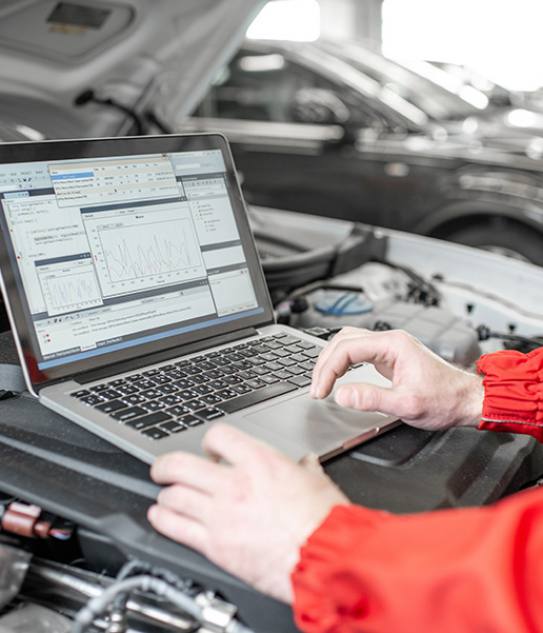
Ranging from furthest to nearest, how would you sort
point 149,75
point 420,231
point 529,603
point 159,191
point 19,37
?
1. point 420,231
2. point 149,75
3. point 19,37
4. point 159,191
5. point 529,603

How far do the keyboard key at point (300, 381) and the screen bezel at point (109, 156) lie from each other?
0.15 m

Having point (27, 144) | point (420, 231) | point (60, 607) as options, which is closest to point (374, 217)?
point (420, 231)

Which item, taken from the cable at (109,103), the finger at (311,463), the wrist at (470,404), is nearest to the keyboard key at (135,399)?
A: the finger at (311,463)

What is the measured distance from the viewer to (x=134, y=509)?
655 mm

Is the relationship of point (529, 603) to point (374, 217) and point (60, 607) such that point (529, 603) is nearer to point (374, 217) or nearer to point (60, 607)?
point (60, 607)

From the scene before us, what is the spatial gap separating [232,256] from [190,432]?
360 mm

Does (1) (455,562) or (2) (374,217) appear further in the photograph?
(2) (374,217)

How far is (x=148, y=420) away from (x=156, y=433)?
3 centimetres

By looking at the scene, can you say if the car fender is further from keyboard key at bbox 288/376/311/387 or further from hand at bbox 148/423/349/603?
hand at bbox 148/423/349/603

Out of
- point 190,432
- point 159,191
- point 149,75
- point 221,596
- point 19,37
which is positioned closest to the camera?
point 221,596

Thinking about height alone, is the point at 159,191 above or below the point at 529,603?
above

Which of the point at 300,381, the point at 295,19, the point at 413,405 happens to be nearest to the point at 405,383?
the point at 413,405

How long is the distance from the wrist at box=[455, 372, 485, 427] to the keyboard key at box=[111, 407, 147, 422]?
0.36m

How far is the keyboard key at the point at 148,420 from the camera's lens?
0.74m
